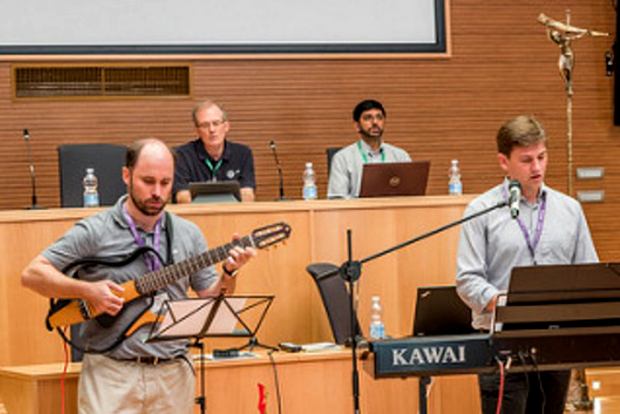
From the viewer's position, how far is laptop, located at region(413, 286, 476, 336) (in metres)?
4.88

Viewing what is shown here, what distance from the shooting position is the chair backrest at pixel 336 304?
5285 millimetres

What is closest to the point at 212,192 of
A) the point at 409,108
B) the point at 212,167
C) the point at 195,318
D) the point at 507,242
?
the point at 212,167

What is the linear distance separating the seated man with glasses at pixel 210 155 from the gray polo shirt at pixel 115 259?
2638 mm

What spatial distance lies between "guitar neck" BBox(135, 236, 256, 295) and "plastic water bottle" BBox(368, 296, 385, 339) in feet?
5.88

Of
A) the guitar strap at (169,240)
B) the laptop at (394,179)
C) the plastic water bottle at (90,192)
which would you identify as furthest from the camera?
the laptop at (394,179)

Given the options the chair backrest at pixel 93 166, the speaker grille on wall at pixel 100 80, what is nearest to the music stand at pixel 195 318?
the chair backrest at pixel 93 166

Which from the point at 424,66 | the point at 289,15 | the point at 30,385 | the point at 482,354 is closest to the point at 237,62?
the point at 289,15

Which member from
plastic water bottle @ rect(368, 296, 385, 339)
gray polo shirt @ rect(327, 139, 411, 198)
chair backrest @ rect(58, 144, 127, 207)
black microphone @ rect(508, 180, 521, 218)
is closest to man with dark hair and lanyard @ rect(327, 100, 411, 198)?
gray polo shirt @ rect(327, 139, 411, 198)

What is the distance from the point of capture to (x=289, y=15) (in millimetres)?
8156

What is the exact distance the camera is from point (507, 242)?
12.3ft

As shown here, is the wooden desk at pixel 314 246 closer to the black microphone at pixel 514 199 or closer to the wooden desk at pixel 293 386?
the wooden desk at pixel 293 386

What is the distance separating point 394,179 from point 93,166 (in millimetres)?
2062

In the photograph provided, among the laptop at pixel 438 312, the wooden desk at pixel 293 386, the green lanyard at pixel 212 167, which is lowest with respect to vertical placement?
the wooden desk at pixel 293 386

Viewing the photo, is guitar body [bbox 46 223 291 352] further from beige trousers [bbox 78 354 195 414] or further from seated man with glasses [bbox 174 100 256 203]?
seated man with glasses [bbox 174 100 256 203]
